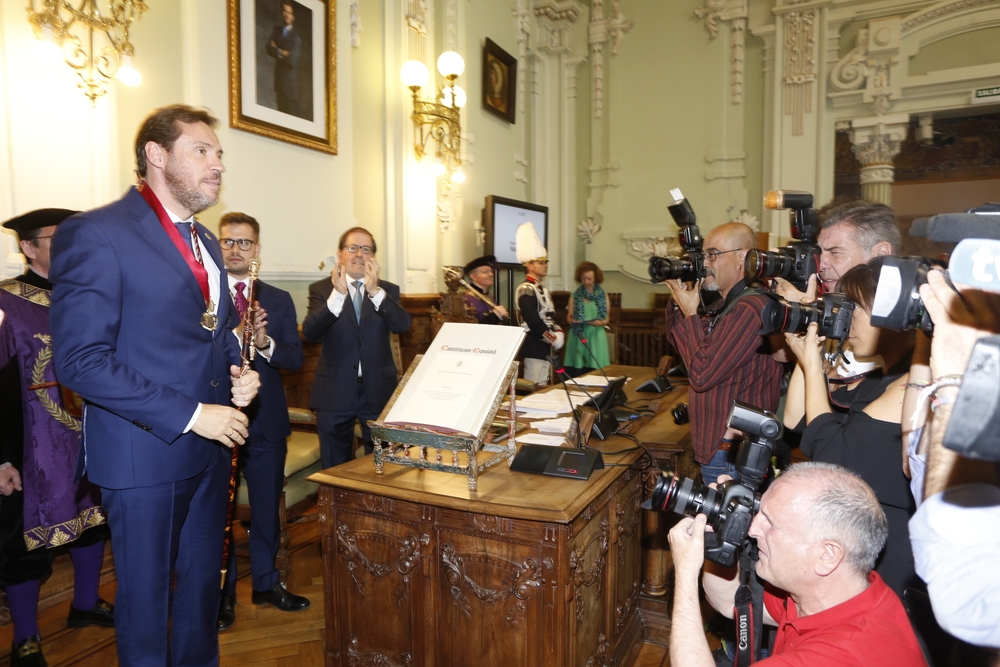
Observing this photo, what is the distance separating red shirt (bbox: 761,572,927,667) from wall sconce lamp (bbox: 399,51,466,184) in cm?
449

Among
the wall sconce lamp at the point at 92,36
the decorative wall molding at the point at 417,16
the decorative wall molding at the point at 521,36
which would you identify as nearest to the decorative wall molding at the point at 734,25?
the decorative wall molding at the point at 521,36

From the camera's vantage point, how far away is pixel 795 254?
188cm

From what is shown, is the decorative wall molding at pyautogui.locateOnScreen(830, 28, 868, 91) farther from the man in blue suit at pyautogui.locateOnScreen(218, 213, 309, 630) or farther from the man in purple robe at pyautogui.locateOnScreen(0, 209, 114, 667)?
the man in purple robe at pyautogui.locateOnScreen(0, 209, 114, 667)

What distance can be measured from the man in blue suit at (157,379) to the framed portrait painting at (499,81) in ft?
15.7

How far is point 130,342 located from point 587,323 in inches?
206

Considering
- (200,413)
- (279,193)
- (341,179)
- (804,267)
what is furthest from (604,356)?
(200,413)

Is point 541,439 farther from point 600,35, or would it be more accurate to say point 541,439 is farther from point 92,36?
point 600,35

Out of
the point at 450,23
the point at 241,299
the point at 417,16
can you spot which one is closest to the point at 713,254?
the point at 241,299

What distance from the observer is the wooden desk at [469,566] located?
5.51 feet

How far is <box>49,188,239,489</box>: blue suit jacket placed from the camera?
1.46 m

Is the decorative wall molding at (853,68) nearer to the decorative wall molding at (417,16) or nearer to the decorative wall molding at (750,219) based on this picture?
the decorative wall molding at (750,219)

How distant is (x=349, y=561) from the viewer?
1.94 metres

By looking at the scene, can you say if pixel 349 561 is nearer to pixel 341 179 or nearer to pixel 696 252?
pixel 696 252

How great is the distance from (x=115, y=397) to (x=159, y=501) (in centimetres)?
30
